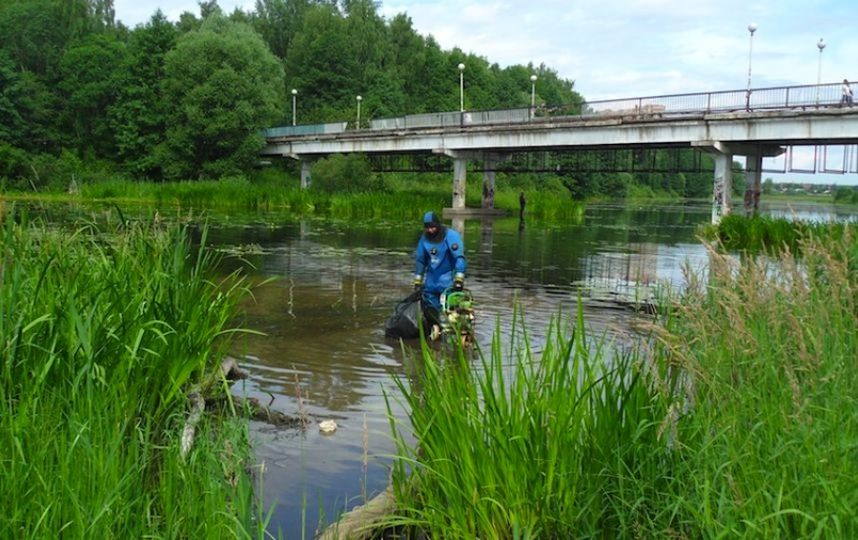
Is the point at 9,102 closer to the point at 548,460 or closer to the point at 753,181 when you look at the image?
the point at 753,181

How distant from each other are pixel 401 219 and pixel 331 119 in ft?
144

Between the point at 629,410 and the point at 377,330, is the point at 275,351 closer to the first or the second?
the point at 377,330

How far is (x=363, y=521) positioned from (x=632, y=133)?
3952 centimetres

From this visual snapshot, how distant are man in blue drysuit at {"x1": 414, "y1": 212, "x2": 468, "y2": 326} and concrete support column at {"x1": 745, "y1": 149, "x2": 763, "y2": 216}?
3168 cm

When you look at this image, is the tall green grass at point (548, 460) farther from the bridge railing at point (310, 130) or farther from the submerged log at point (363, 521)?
the bridge railing at point (310, 130)

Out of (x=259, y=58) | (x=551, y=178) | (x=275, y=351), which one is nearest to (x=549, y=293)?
(x=275, y=351)

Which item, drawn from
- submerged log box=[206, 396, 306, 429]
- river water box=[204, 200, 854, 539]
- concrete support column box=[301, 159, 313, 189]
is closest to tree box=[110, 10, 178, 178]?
concrete support column box=[301, 159, 313, 189]

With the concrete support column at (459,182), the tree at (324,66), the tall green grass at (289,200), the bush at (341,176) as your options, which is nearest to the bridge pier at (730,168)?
the tall green grass at (289,200)

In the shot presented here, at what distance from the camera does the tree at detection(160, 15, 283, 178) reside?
6253 centimetres

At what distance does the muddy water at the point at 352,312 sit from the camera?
611 centimetres

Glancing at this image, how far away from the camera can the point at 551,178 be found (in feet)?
327

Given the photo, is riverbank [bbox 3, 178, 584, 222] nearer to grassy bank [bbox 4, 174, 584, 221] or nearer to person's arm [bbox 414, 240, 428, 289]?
grassy bank [bbox 4, 174, 584, 221]

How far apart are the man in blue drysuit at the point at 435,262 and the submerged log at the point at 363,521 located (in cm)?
625

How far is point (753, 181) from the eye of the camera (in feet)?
132
